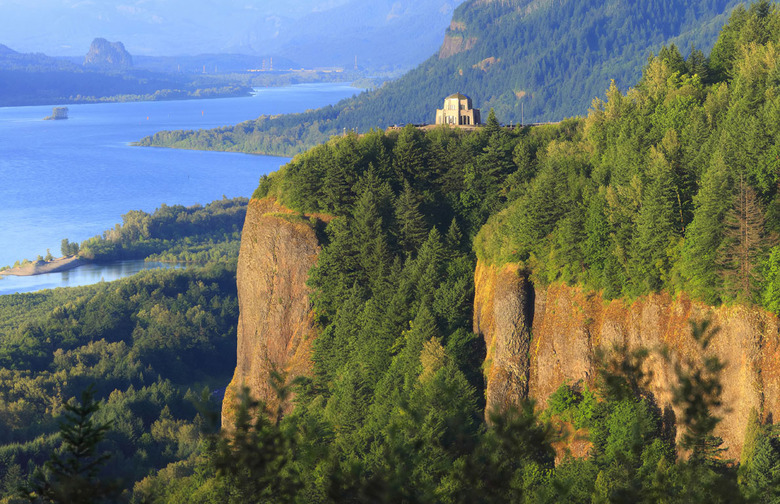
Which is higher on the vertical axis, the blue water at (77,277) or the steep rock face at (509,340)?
the steep rock face at (509,340)

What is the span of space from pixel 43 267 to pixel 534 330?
406 feet

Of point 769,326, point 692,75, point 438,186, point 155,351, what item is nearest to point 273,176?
point 438,186

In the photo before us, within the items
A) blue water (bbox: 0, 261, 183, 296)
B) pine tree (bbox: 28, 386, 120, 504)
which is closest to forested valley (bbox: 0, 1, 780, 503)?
pine tree (bbox: 28, 386, 120, 504)

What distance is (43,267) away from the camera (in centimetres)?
14700

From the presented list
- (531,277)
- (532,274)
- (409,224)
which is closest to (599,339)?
(531,277)

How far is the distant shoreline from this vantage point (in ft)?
477

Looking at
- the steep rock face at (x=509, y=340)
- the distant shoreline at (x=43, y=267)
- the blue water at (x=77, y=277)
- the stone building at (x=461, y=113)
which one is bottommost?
the blue water at (x=77, y=277)

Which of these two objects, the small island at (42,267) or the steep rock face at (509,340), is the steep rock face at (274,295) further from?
the small island at (42,267)

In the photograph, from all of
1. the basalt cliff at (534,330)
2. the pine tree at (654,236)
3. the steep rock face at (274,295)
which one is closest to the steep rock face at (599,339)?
the basalt cliff at (534,330)

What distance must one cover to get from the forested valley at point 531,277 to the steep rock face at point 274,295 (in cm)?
128

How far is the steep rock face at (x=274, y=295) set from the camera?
177 ft

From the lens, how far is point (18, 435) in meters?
74.1

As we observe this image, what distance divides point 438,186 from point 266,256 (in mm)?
12014

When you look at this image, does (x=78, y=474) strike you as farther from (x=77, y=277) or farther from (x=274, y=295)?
(x=77, y=277)
